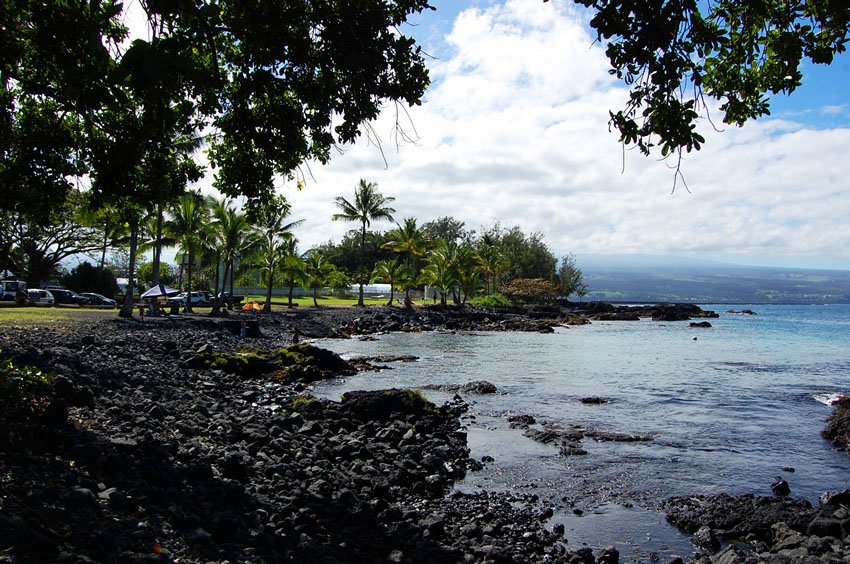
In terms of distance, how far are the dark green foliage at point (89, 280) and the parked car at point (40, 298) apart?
10733mm

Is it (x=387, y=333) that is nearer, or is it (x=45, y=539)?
(x=45, y=539)

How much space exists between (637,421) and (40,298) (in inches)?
1560

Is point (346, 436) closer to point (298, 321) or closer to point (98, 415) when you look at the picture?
point (98, 415)

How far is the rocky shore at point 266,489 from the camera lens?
5.10 meters

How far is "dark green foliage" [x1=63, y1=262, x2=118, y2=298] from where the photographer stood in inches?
2019

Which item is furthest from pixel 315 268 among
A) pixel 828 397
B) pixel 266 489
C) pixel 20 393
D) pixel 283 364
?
pixel 20 393

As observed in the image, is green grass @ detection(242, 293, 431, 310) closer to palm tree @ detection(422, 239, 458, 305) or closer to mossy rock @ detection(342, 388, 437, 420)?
palm tree @ detection(422, 239, 458, 305)

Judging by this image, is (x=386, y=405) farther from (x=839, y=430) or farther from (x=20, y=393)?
(x=839, y=430)

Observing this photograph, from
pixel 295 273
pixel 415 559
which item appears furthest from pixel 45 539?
pixel 295 273

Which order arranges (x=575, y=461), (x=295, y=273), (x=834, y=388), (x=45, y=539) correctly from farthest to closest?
1. (x=295, y=273)
2. (x=834, y=388)
3. (x=575, y=461)
4. (x=45, y=539)

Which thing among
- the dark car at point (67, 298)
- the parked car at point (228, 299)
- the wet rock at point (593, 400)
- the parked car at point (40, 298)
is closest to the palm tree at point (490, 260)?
the parked car at point (228, 299)

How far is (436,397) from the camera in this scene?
17.3 meters

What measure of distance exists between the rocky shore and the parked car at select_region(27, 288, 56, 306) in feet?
104

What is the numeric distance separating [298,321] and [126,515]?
36.6 metres
